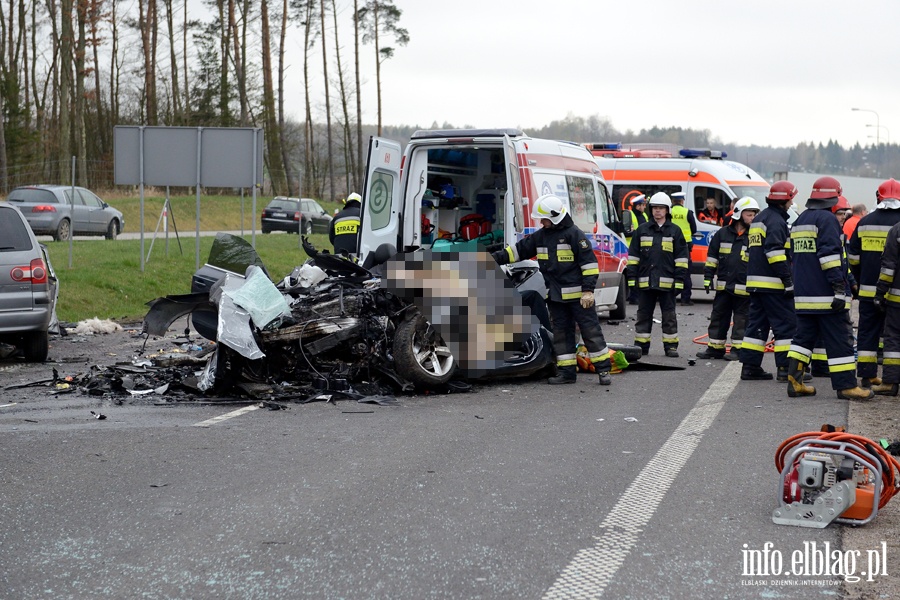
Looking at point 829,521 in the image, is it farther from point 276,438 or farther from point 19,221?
point 19,221

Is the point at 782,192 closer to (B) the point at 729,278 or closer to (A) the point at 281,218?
(B) the point at 729,278

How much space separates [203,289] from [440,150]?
4.06 meters

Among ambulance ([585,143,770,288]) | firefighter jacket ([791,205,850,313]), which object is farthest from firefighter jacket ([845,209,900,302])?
ambulance ([585,143,770,288])

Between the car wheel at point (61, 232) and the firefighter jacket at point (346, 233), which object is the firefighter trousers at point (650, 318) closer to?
the firefighter jacket at point (346, 233)

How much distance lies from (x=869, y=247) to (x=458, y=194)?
5.24 meters

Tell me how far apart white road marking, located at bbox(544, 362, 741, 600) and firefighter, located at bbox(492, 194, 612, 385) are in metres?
1.81

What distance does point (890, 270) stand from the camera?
8656 mm

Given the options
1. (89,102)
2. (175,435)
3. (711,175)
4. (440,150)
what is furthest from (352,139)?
(175,435)

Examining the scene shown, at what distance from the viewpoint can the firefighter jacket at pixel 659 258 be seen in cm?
1155

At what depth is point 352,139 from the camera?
172 ft

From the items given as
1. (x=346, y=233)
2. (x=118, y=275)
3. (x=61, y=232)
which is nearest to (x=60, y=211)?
(x=61, y=232)

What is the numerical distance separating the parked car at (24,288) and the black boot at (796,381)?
743 centimetres

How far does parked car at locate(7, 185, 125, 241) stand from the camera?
24.0m

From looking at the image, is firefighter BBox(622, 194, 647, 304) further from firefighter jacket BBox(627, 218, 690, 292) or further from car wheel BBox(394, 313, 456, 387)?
car wheel BBox(394, 313, 456, 387)
